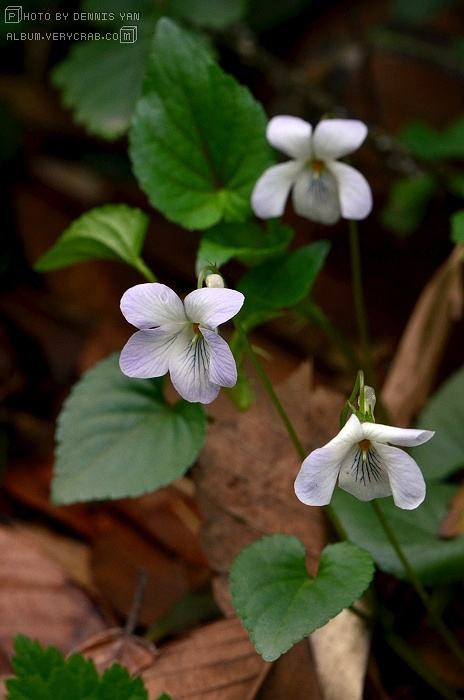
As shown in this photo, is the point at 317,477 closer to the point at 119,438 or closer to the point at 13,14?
the point at 119,438

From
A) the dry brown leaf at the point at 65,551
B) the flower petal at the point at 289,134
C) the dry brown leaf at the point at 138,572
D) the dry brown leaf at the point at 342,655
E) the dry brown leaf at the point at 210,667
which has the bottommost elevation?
the dry brown leaf at the point at 65,551

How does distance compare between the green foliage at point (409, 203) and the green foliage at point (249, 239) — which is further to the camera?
the green foliage at point (409, 203)

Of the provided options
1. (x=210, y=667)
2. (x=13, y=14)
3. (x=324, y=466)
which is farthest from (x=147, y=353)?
(x=13, y=14)

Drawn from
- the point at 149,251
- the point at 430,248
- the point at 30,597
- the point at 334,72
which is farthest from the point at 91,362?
the point at 334,72

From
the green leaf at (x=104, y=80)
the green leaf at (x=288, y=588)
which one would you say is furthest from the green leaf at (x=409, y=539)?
the green leaf at (x=104, y=80)

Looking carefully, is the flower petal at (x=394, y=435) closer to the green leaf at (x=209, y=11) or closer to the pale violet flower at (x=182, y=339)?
the pale violet flower at (x=182, y=339)

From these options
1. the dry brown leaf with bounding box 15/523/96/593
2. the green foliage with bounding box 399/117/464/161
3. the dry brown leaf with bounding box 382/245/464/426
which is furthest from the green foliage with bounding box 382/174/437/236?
the dry brown leaf with bounding box 15/523/96/593

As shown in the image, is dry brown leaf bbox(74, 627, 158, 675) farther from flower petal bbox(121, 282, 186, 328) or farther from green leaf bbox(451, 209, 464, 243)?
green leaf bbox(451, 209, 464, 243)

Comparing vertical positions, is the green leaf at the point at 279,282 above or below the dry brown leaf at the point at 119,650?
above
